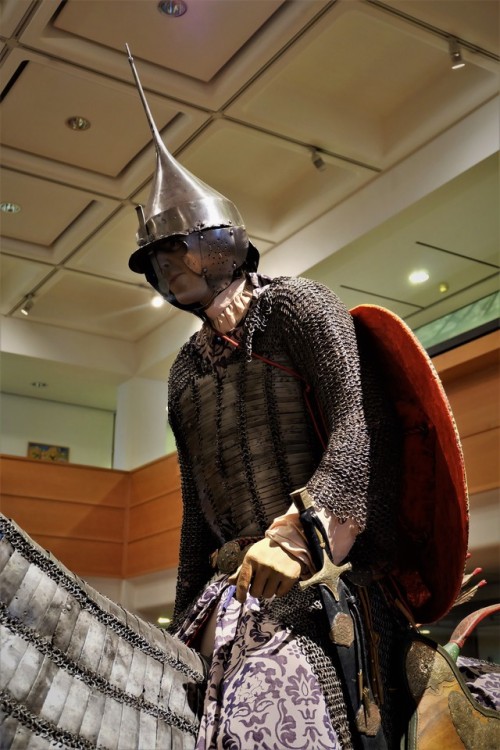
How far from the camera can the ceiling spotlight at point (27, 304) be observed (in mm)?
8898

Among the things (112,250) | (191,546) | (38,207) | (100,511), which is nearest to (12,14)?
(38,207)

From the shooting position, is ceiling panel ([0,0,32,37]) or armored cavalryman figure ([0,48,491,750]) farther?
ceiling panel ([0,0,32,37])

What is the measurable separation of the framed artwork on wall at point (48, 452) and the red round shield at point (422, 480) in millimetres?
9027

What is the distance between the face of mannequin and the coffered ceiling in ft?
12.9

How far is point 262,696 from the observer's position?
1496mm

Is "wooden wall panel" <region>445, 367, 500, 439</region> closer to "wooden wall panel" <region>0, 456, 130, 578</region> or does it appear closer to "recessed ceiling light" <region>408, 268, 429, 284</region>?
"recessed ceiling light" <region>408, 268, 429, 284</region>

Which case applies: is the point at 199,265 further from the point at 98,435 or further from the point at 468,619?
the point at 98,435

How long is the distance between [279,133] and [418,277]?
1733 mm

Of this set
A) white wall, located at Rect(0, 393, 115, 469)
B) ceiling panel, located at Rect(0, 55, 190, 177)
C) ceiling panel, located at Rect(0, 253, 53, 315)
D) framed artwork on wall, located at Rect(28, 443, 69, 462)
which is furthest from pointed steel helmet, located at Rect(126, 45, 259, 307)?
framed artwork on wall, located at Rect(28, 443, 69, 462)

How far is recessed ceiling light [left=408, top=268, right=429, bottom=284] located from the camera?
24.5 feet

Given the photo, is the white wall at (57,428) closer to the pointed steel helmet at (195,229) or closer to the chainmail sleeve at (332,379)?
the pointed steel helmet at (195,229)

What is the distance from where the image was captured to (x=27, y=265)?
833cm

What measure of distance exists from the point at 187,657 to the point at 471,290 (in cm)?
609

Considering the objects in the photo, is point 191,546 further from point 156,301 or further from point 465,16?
point 156,301
